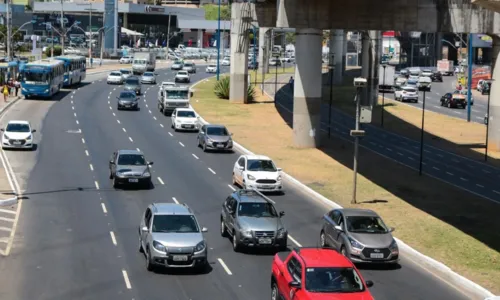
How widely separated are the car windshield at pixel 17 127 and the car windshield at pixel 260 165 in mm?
16141

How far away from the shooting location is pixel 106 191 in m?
39.1

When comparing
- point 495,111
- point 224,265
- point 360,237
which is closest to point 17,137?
point 224,265

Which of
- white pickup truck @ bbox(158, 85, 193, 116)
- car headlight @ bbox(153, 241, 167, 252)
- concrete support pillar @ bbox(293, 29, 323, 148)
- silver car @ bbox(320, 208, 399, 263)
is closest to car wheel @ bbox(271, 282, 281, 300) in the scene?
car headlight @ bbox(153, 241, 167, 252)

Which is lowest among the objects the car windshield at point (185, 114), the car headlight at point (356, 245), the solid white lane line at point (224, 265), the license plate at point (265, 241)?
the solid white lane line at point (224, 265)

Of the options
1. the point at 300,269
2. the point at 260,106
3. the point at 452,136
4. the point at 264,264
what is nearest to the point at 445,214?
the point at 264,264

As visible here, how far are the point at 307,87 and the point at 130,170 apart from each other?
19.7m

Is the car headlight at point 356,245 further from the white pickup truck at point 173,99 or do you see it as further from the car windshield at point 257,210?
the white pickup truck at point 173,99

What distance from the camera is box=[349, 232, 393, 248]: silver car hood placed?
26.5 meters

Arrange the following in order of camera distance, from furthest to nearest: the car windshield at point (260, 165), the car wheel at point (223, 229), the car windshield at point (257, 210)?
the car windshield at point (260, 165)
the car wheel at point (223, 229)
the car windshield at point (257, 210)

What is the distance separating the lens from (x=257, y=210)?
94.2 ft

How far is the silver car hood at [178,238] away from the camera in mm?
24688

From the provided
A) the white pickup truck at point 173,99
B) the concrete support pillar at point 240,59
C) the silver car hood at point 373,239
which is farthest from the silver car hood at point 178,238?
the concrete support pillar at point 240,59

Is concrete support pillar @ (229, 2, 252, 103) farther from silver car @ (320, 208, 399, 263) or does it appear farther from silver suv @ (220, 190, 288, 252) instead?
silver car @ (320, 208, 399, 263)

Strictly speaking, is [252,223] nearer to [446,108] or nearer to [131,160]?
[131,160]
